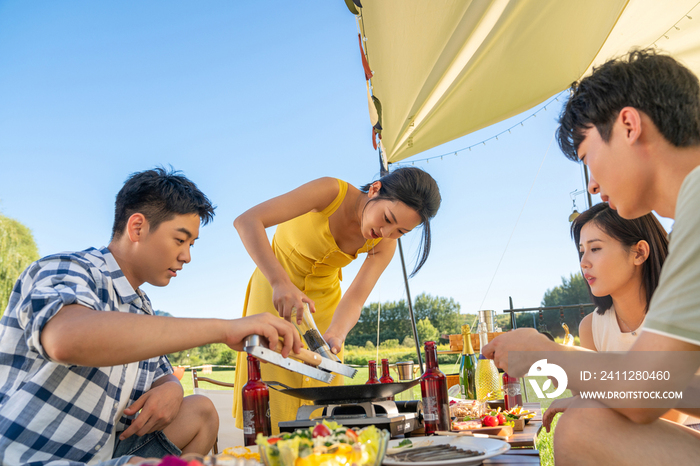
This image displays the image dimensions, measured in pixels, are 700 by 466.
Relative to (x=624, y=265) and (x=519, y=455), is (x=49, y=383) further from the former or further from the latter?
(x=624, y=265)

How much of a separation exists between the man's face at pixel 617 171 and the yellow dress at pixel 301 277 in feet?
4.25

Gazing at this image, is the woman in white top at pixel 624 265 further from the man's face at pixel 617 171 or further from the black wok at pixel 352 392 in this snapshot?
the black wok at pixel 352 392

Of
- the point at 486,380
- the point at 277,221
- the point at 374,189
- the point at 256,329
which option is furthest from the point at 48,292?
the point at 486,380

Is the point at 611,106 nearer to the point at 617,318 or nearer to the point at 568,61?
the point at 617,318

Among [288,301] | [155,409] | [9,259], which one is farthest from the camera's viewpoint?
[9,259]

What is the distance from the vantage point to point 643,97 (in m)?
1.00

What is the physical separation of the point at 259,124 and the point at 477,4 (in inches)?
1412

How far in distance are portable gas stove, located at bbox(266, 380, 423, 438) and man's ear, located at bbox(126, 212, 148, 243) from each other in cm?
63

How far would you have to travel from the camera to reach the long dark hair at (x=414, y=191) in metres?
2.03

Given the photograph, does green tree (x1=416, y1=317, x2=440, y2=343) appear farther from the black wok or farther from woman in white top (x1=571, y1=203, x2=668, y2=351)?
the black wok

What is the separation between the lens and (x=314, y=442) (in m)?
0.68

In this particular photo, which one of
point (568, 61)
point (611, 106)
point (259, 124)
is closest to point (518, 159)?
point (259, 124)

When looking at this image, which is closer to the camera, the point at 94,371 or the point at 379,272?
the point at 94,371

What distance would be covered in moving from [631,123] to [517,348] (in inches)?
20.5
